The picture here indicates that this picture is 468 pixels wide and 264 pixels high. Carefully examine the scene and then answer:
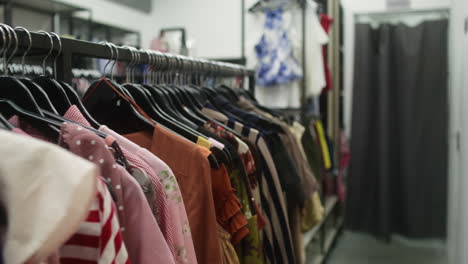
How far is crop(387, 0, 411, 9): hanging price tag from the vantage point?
3590 millimetres

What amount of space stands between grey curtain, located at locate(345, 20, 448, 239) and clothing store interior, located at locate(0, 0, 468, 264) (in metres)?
0.01

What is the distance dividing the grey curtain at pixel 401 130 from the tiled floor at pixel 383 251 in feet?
0.27

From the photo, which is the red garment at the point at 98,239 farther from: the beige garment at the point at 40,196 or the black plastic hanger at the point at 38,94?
the black plastic hanger at the point at 38,94

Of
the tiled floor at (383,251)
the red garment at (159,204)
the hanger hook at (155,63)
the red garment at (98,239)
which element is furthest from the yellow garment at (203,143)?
the tiled floor at (383,251)

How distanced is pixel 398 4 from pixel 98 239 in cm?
366

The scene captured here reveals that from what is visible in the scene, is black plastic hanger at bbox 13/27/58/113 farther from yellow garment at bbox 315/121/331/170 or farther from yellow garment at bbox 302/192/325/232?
yellow garment at bbox 315/121/331/170

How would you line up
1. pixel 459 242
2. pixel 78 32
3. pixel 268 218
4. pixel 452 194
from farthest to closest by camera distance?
pixel 78 32, pixel 452 194, pixel 459 242, pixel 268 218

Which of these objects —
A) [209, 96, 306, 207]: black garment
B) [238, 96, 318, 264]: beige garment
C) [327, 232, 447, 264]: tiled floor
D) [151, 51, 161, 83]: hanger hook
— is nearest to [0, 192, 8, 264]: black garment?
[151, 51, 161, 83]: hanger hook

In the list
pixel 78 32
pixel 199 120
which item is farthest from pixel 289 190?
pixel 78 32

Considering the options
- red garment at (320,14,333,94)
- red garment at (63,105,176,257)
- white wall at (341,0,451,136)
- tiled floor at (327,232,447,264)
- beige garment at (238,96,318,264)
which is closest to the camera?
red garment at (63,105,176,257)

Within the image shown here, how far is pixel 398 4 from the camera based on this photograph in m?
3.61

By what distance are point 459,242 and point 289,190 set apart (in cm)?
128

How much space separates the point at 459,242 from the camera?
2168mm

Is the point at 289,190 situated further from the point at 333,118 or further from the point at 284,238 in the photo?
the point at 333,118
